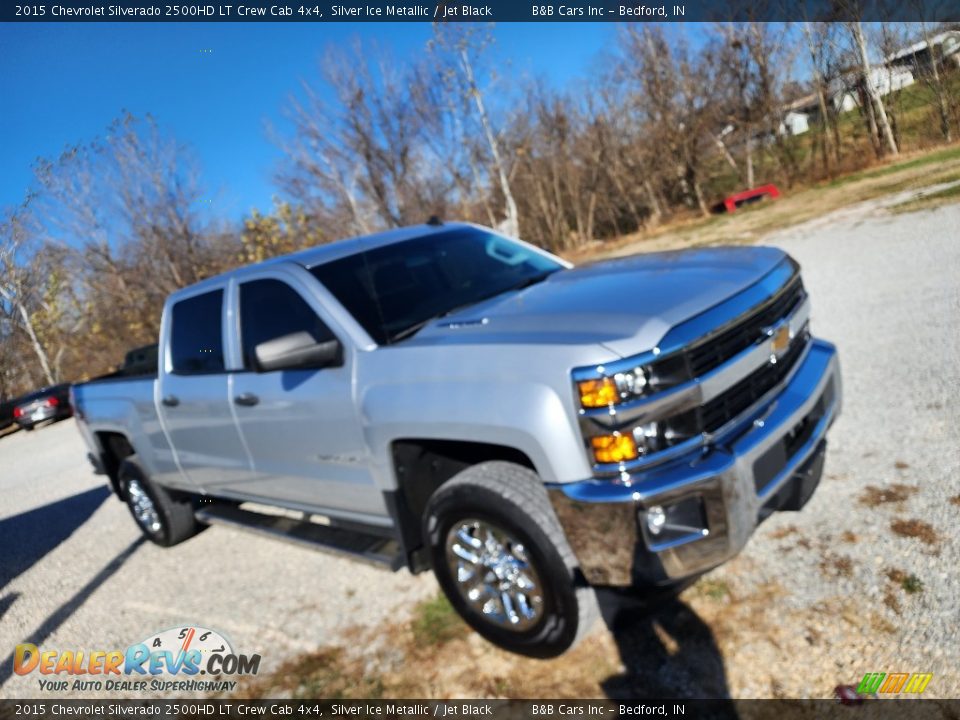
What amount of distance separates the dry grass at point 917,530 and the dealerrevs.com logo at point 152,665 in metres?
3.24

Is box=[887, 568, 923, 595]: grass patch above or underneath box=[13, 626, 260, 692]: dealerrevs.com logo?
underneath

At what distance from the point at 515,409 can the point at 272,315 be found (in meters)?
1.85

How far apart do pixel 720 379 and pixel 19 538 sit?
7683mm

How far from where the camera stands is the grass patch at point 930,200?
35.2ft

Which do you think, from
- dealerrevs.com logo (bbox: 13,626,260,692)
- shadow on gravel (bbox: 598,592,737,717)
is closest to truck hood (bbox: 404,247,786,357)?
shadow on gravel (bbox: 598,592,737,717)

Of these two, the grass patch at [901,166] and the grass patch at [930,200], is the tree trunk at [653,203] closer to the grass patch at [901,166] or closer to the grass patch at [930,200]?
the grass patch at [901,166]

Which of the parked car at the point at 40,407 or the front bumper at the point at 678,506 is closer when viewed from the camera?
the front bumper at the point at 678,506

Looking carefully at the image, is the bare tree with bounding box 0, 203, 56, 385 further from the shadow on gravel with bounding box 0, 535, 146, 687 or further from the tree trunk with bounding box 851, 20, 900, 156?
the tree trunk with bounding box 851, 20, 900, 156

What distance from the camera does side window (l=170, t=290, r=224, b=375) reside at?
406 cm

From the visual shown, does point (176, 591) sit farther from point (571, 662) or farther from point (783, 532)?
point (783, 532)

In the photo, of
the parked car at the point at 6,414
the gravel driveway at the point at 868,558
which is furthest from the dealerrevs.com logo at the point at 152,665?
the parked car at the point at 6,414

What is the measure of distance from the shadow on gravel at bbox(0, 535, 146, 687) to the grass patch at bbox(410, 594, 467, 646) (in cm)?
256

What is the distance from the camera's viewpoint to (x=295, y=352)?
301 centimetres

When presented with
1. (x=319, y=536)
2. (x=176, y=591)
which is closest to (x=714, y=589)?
(x=319, y=536)
